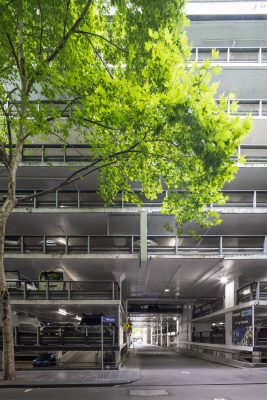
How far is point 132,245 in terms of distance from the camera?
19.6m

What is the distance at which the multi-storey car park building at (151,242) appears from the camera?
63.3 feet

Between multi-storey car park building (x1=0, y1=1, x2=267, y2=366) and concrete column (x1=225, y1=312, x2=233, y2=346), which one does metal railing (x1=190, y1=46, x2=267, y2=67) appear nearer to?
multi-storey car park building (x1=0, y1=1, x2=267, y2=366)

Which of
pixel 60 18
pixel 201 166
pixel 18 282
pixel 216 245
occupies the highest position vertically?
pixel 60 18

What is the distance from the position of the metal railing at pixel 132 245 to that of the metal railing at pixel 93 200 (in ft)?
6.05

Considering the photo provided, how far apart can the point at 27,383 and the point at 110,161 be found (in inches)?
347

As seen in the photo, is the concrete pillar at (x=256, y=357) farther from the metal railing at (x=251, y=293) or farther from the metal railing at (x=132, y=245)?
the metal railing at (x=132, y=245)

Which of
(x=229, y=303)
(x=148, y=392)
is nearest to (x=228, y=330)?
(x=229, y=303)

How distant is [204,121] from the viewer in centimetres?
1170

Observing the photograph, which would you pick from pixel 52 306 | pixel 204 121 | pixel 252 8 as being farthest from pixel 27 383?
pixel 252 8

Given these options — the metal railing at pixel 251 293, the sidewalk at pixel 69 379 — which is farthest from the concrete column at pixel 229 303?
the sidewalk at pixel 69 379

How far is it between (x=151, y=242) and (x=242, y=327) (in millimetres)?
6615

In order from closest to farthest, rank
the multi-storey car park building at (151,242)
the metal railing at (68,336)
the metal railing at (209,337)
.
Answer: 1. the metal railing at (68,336)
2. the multi-storey car park building at (151,242)
3. the metal railing at (209,337)

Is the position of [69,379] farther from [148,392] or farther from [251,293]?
[251,293]

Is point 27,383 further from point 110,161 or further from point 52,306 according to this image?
point 110,161
